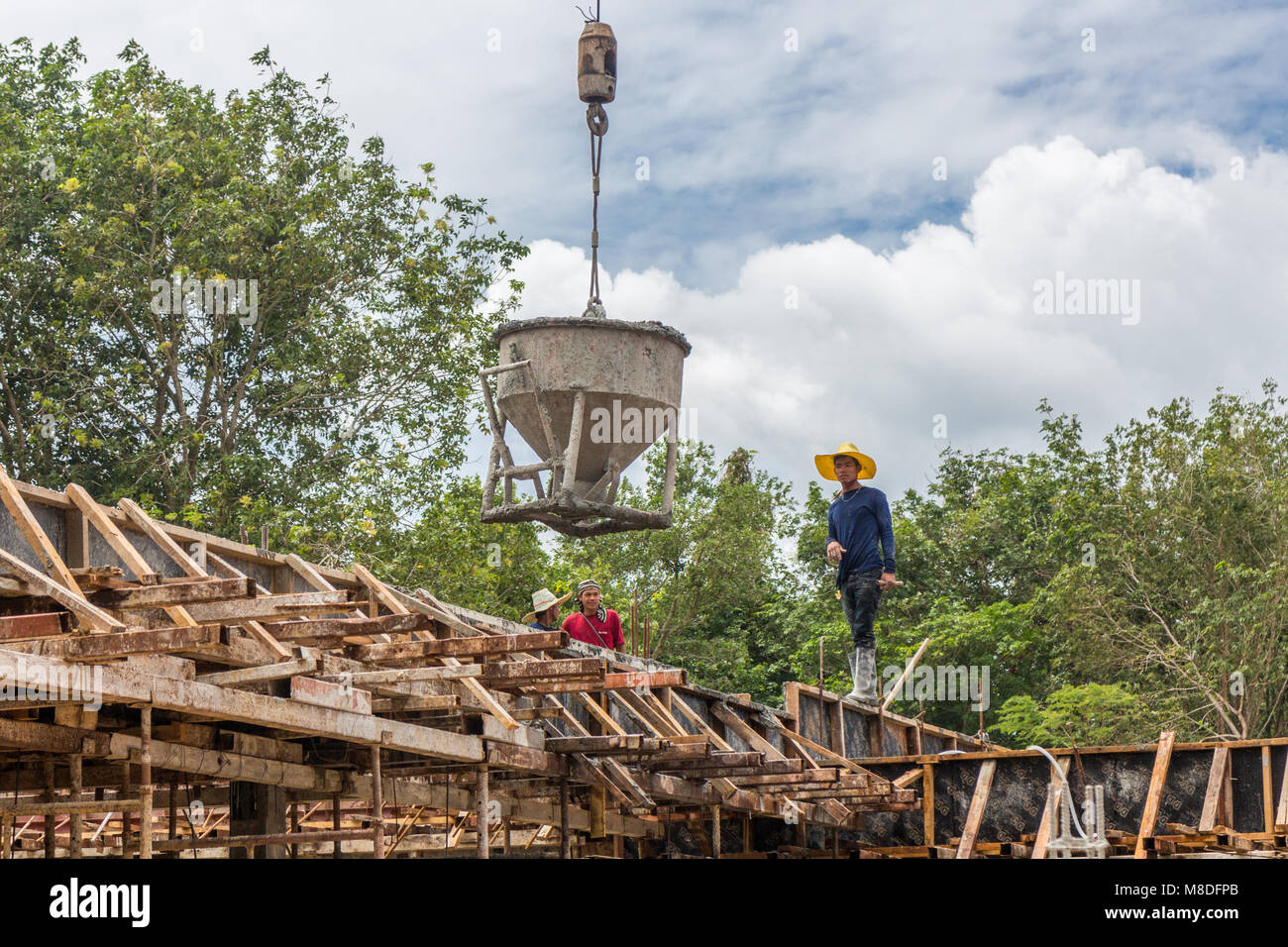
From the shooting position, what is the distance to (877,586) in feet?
51.4

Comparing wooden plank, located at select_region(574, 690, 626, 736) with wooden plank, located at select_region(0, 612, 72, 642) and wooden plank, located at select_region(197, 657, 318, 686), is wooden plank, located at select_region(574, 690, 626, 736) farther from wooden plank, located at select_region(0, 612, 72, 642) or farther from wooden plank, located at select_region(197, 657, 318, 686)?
wooden plank, located at select_region(0, 612, 72, 642)

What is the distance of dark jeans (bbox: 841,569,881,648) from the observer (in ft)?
51.4

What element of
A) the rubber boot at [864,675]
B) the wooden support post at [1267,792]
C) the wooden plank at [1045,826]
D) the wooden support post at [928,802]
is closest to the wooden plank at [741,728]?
the rubber boot at [864,675]

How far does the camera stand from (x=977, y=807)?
15508 mm

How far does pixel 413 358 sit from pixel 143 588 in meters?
23.0

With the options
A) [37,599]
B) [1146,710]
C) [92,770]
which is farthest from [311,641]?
[1146,710]

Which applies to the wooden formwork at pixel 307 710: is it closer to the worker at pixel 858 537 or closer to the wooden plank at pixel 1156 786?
the worker at pixel 858 537

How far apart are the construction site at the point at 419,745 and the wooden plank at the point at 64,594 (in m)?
0.01

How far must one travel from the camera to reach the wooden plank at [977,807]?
50.1ft

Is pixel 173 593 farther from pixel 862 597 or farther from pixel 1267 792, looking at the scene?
pixel 1267 792

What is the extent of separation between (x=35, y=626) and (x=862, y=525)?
994 cm

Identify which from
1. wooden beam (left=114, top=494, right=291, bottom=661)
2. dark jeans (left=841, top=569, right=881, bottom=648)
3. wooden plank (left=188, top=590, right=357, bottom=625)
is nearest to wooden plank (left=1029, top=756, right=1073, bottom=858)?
dark jeans (left=841, top=569, right=881, bottom=648)
